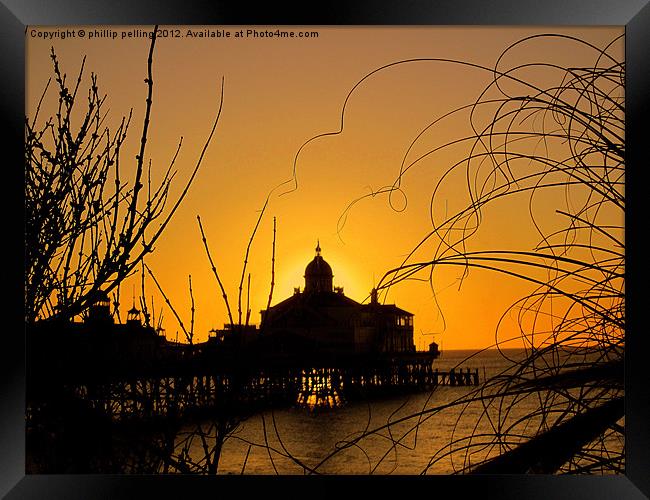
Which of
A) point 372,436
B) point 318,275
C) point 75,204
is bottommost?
point 372,436

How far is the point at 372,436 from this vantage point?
2379 millimetres

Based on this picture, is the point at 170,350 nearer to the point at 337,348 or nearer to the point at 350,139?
the point at 337,348

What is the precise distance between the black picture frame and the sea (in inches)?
6.6

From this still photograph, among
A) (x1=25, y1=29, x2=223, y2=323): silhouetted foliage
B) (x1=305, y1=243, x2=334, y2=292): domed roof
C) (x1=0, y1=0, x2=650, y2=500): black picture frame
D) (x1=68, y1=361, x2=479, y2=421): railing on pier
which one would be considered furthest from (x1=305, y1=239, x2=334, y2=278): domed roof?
(x1=0, y1=0, x2=650, y2=500): black picture frame

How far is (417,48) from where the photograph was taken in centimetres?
203

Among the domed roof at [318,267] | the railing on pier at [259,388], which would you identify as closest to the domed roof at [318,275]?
the domed roof at [318,267]
